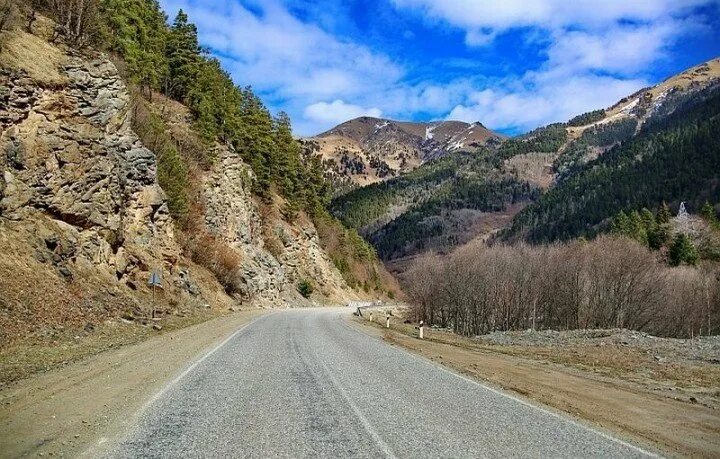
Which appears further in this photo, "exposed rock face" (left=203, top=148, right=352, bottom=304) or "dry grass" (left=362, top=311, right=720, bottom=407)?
"exposed rock face" (left=203, top=148, right=352, bottom=304)

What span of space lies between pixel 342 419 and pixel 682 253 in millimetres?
92285

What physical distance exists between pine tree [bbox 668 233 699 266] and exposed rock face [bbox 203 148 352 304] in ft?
195

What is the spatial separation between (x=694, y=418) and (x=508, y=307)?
50.0 metres

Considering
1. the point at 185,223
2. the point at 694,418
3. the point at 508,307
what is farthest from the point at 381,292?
the point at 694,418

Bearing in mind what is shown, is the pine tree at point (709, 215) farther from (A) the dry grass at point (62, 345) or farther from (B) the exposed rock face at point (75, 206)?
(A) the dry grass at point (62, 345)

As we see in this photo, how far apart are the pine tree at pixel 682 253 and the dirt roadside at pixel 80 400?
88943 millimetres

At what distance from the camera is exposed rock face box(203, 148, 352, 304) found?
5381 centimetres

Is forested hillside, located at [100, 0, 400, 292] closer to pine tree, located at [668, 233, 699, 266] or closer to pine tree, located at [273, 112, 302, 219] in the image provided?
pine tree, located at [273, 112, 302, 219]

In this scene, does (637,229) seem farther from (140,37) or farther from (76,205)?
(76,205)

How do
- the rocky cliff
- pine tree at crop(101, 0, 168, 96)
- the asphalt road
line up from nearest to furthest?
the asphalt road < the rocky cliff < pine tree at crop(101, 0, 168, 96)

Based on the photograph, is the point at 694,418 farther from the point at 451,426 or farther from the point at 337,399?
the point at 337,399

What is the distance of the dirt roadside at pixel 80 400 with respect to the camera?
268 inches

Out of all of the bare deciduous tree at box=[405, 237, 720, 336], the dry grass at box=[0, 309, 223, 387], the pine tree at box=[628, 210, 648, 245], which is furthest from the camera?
the pine tree at box=[628, 210, 648, 245]

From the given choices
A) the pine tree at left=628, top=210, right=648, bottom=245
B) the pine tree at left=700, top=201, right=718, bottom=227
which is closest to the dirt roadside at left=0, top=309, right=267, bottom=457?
the pine tree at left=628, top=210, right=648, bottom=245
